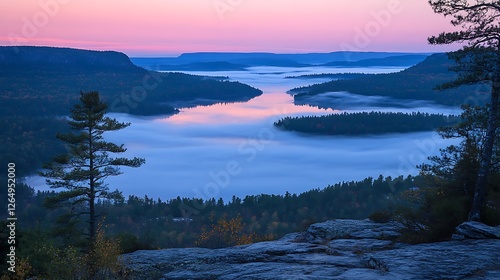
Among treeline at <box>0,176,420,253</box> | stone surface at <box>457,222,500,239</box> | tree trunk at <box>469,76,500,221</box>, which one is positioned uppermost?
tree trunk at <box>469,76,500,221</box>

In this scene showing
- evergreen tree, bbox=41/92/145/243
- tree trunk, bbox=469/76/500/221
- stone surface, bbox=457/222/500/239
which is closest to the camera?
stone surface, bbox=457/222/500/239

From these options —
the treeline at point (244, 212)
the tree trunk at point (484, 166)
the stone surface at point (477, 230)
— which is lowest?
the treeline at point (244, 212)

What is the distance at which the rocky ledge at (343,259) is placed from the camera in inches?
615

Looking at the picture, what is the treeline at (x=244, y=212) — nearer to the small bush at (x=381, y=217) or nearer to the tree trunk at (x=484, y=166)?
the small bush at (x=381, y=217)

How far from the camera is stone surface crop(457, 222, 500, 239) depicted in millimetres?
18703

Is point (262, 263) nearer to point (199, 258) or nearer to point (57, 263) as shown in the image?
point (199, 258)

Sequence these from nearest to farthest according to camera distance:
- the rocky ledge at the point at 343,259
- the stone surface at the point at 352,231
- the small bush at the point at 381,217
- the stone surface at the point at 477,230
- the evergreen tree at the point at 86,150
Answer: the rocky ledge at the point at 343,259 → the stone surface at the point at 477,230 → the stone surface at the point at 352,231 → the small bush at the point at 381,217 → the evergreen tree at the point at 86,150

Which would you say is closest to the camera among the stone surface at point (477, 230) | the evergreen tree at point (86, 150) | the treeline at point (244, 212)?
the stone surface at point (477, 230)

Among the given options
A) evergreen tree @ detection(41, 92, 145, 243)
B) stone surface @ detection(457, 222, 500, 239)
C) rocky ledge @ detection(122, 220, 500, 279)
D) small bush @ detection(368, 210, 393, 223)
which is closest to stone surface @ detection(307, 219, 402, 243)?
rocky ledge @ detection(122, 220, 500, 279)

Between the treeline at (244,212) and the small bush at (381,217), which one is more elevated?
the small bush at (381,217)

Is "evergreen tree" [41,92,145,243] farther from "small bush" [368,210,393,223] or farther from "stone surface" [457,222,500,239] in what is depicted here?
"stone surface" [457,222,500,239]

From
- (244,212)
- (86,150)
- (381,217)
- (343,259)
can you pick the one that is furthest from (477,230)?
(244,212)

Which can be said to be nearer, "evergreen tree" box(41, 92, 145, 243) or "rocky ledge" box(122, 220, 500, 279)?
"rocky ledge" box(122, 220, 500, 279)

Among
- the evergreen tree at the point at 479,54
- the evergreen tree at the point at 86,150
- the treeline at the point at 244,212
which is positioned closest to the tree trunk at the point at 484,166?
the evergreen tree at the point at 479,54
